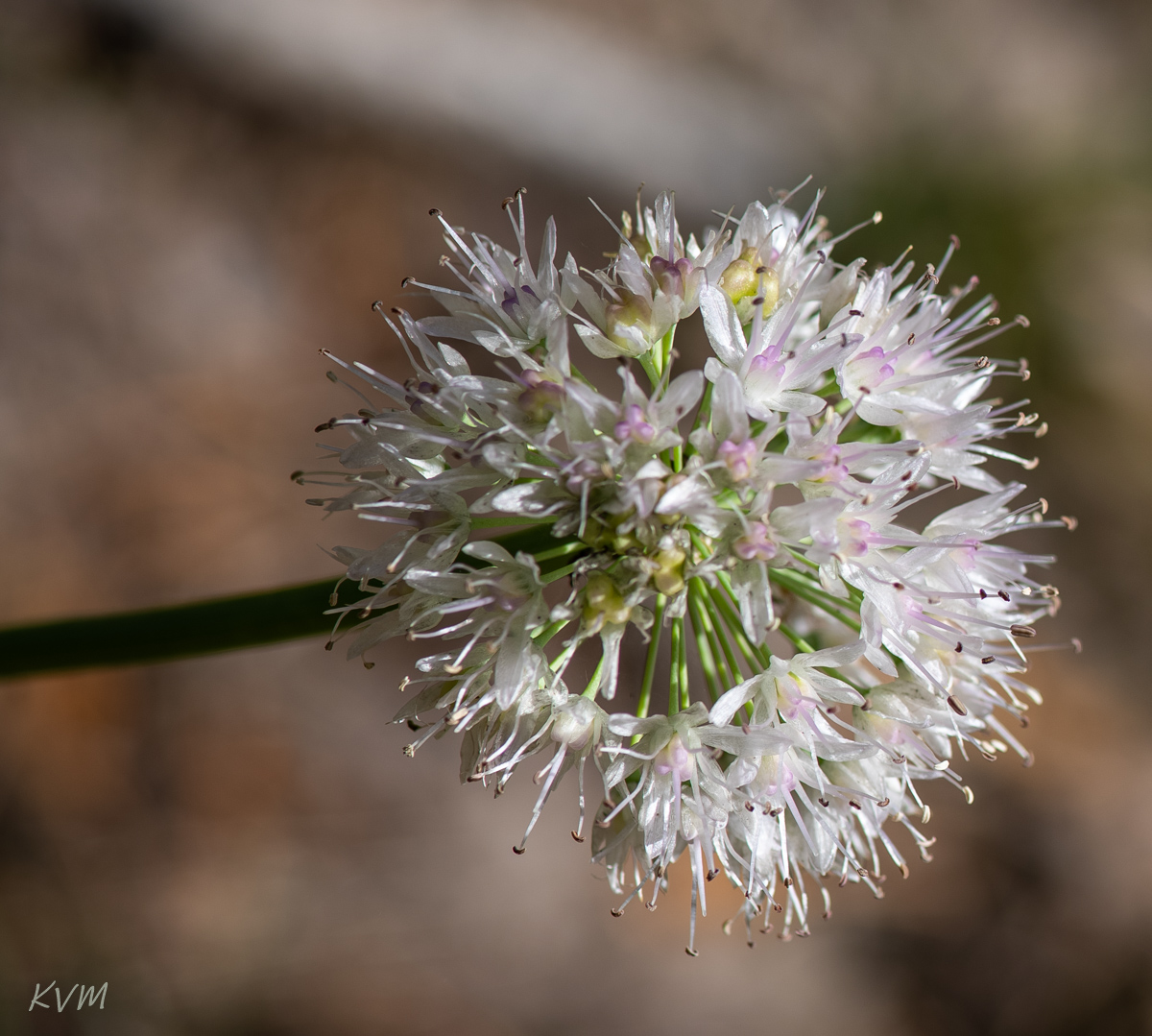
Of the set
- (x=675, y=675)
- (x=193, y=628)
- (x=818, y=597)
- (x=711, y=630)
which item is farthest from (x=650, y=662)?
(x=193, y=628)

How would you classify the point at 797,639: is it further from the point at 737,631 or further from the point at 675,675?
the point at 675,675

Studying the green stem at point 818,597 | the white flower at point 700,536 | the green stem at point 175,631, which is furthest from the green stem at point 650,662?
the green stem at point 175,631

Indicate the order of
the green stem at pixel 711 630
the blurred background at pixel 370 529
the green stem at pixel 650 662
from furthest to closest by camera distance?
the blurred background at pixel 370 529 < the green stem at pixel 711 630 < the green stem at pixel 650 662

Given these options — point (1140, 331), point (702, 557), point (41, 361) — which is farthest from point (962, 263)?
point (41, 361)

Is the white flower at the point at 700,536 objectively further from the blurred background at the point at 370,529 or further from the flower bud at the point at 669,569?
the blurred background at the point at 370,529

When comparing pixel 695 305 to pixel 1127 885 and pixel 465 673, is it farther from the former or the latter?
pixel 1127 885

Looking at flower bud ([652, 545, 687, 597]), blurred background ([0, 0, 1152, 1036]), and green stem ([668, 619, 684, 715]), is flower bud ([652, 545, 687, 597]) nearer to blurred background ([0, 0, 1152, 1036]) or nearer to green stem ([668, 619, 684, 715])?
green stem ([668, 619, 684, 715])
